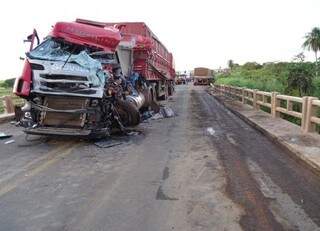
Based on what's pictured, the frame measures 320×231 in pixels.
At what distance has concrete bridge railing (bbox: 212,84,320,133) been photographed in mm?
11781

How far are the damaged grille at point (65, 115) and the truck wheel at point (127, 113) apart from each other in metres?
1.76

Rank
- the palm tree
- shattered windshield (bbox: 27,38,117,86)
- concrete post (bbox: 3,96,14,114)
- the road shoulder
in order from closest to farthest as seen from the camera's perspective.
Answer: the road shoulder, shattered windshield (bbox: 27,38,117,86), concrete post (bbox: 3,96,14,114), the palm tree

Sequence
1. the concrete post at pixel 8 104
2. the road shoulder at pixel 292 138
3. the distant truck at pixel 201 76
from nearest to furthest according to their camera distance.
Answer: the road shoulder at pixel 292 138, the concrete post at pixel 8 104, the distant truck at pixel 201 76

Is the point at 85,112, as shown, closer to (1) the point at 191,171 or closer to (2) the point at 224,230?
(1) the point at 191,171

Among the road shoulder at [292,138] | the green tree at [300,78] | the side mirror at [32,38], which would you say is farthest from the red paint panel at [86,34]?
the green tree at [300,78]

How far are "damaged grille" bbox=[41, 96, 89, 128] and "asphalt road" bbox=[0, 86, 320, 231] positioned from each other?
500mm

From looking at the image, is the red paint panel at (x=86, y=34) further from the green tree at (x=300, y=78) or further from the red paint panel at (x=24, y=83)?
the green tree at (x=300, y=78)

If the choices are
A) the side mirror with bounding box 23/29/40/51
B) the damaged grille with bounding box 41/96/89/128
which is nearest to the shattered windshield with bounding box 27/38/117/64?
the side mirror with bounding box 23/29/40/51

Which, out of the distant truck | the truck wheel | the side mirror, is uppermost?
the side mirror

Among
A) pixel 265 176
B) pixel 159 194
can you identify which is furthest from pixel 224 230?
pixel 265 176

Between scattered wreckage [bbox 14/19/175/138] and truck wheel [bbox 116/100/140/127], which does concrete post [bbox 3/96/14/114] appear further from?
truck wheel [bbox 116/100/140/127]

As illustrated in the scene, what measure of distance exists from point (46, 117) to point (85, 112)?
992 mm

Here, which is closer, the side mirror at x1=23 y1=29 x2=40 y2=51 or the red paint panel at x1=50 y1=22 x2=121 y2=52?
the red paint panel at x1=50 y1=22 x2=121 y2=52

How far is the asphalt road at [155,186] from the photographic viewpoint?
17.8 feet
